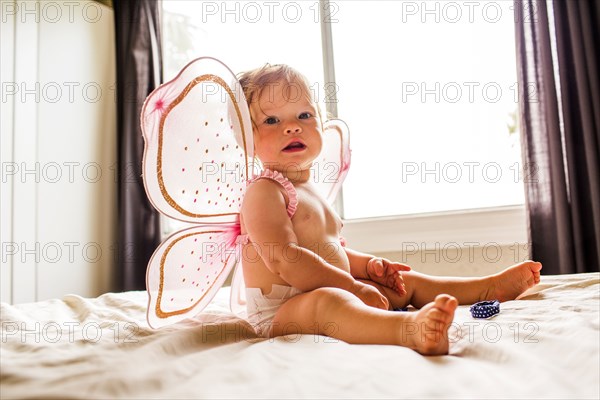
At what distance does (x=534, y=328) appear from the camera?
2.62 feet

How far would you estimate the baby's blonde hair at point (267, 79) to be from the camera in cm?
125

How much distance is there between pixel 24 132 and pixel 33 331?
1.75 metres

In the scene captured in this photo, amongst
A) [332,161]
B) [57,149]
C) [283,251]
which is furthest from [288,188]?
[57,149]

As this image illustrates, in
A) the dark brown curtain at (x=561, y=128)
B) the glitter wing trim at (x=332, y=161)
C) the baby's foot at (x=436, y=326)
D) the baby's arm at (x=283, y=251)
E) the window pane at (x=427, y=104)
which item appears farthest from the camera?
the window pane at (x=427, y=104)

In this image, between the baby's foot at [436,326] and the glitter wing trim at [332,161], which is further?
the glitter wing trim at [332,161]

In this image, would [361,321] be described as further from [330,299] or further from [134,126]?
[134,126]

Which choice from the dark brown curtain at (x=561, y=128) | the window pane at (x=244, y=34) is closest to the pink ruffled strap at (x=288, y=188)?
the dark brown curtain at (x=561, y=128)

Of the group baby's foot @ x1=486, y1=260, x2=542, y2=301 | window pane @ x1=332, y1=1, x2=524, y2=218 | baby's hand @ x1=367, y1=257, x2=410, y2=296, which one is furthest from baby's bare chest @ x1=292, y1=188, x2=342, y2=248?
window pane @ x1=332, y1=1, x2=524, y2=218

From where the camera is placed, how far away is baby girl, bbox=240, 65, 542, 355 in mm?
891

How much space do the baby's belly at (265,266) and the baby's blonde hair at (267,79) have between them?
316 millimetres

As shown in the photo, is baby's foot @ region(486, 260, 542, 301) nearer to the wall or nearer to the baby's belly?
the baby's belly

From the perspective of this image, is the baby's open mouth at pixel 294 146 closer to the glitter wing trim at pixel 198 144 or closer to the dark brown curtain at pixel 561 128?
the glitter wing trim at pixel 198 144

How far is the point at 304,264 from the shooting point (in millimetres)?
1017

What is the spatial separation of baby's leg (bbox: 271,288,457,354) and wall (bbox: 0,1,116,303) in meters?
1.85
